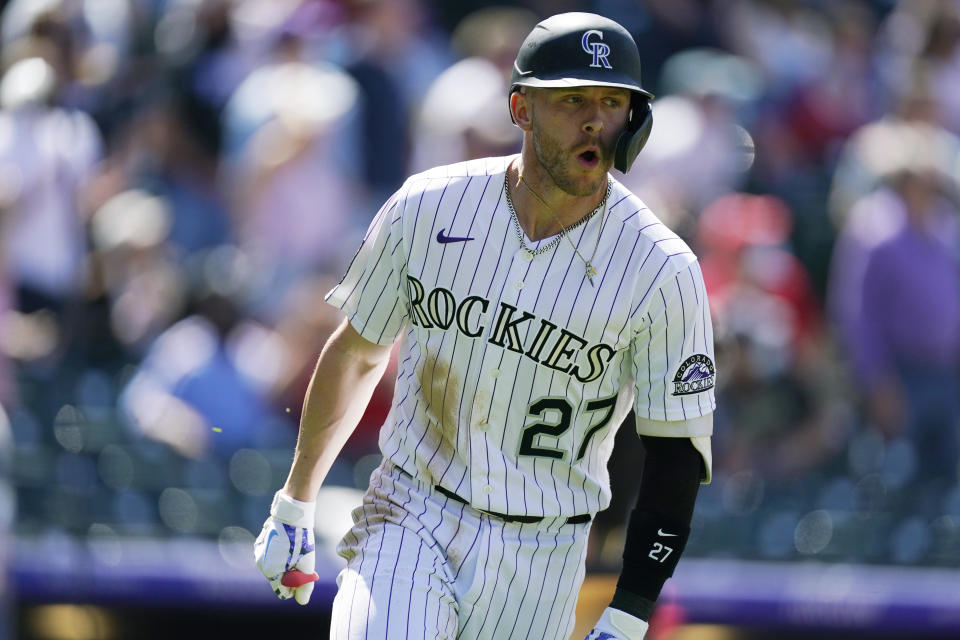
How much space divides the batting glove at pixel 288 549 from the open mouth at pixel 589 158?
3.24 ft

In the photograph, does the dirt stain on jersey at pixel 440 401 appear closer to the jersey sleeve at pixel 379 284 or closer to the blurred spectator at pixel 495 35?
the jersey sleeve at pixel 379 284

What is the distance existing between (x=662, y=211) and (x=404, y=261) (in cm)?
226

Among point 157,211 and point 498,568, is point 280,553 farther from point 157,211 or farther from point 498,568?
point 157,211

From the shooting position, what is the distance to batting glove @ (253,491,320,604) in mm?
3432

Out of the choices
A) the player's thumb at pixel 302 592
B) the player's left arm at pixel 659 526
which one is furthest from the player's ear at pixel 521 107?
the player's thumb at pixel 302 592

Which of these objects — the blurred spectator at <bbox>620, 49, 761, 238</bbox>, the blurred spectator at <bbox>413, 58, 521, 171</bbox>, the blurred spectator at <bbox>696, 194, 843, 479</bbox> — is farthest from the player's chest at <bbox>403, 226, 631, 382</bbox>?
the blurred spectator at <bbox>620, 49, 761, 238</bbox>

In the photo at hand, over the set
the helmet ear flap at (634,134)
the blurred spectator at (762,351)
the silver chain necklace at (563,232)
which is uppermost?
the blurred spectator at (762,351)

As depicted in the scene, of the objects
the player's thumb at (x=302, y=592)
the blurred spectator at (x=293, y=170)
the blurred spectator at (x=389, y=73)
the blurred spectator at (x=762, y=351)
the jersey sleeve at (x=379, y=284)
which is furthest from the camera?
the blurred spectator at (x=389, y=73)

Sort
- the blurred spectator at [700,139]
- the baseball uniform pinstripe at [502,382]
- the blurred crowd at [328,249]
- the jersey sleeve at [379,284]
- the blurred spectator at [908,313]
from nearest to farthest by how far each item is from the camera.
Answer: the baseball uniform pinstripe at [502,382], the jersey sleeve at [379,284], the blurred crowd at [328,249], the blurred spectator at [908,313], the blurred spectator at [700,139]

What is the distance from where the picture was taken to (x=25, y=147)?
6500 mm

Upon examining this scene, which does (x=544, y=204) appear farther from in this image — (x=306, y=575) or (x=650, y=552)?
(x=306, y=575)

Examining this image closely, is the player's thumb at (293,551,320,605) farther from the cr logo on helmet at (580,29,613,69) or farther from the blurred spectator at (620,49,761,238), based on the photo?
the blurred spectator at (620,49,761,238)

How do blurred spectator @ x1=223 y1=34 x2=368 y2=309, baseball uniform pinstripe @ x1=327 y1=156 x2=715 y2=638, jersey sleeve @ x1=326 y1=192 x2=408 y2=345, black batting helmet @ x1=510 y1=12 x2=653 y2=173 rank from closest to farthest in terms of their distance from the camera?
black batting helmet @ x1=510 y1=12 x2=653 y2=173
baseball uniform pinstripe @ x1=327 y1=156 x2=715 y2=638
jersey sleeve @ x1=326 y1=192 x2=408 y2=345
blurred spectator @ x1=223 y1=34 x2=368 y2=309

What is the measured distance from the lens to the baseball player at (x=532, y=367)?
10.4 ft
